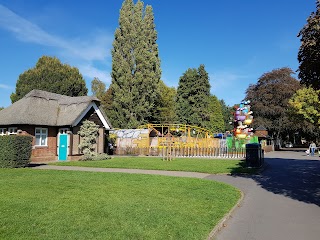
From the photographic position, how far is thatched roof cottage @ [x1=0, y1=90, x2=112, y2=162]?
26.4 metres

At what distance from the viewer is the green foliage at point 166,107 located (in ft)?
206

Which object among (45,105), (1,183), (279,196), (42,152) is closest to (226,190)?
(279,196)

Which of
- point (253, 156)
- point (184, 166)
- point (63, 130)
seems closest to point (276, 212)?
point (253, 156)

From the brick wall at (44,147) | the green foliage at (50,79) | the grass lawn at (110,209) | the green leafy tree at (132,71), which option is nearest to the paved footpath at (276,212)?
the grass lawn at (110,209)

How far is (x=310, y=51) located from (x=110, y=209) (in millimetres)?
7493

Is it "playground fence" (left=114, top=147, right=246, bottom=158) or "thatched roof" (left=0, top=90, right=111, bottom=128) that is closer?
"thatched roof" (left=0, top=90, right=111, bottom=128)

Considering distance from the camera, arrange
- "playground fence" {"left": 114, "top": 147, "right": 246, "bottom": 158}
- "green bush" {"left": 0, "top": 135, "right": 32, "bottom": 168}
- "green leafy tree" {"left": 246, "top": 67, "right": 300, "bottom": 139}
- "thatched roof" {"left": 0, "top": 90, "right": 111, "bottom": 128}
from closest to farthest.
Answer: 1. "green bush" {"left": 0, "top": 135, "right": 32, "bottom": 168}
2. "thatched roof" {"left": 0, "top": 90, "right": 111, "bottom": 128}
3. "playground fence" {"left": 114, "top": 147, "right": 246, "bottom": 158}
4. "green leafy tree" {"left": 246, "top": 67, "right": 300, "bottom": 139}

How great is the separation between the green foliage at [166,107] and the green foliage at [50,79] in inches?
651

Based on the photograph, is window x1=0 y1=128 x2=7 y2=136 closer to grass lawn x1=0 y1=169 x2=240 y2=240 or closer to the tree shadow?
grass lawn x1=0 y1=169 x2=240 y2=240

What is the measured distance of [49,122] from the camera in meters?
27.6

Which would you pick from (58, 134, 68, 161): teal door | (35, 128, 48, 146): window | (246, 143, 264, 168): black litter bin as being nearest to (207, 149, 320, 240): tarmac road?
(246, 143, 264, 168): black litter bin

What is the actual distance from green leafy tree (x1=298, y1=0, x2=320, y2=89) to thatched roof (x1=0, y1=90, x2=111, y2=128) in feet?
69.4

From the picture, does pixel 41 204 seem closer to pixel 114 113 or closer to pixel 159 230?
pixel 159 230

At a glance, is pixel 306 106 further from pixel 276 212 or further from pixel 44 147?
pixel 276 212
